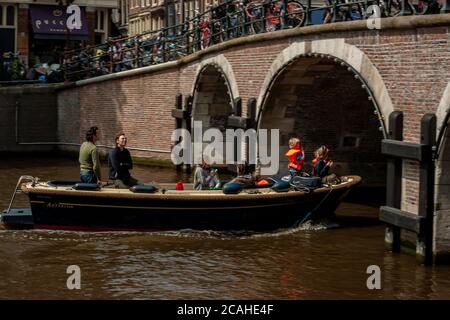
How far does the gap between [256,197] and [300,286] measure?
331 cm

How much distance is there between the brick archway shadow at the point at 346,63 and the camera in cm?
1504

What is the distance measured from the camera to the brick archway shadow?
15039 mm

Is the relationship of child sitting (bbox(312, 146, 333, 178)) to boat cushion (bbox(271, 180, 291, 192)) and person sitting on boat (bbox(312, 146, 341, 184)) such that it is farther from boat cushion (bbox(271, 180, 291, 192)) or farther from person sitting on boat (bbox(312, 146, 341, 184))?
boat cushion (bbox(271, 180, 291, 192))

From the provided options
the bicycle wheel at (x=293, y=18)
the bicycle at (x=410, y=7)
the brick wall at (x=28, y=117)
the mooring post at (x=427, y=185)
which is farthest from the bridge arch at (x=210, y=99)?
the mooring post at (x=427, y=185)

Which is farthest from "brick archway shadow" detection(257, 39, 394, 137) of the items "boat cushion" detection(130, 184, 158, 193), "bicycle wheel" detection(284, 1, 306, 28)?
"boat cushion" detection(130, 184, 158, 193)

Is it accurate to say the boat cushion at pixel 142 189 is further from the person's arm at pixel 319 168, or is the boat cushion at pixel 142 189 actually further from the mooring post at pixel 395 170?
the mooring post at pixel 395 170

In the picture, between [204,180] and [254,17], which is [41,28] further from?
[204,180]

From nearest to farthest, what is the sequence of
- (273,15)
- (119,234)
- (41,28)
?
(119,234), (273,15), (41,28)

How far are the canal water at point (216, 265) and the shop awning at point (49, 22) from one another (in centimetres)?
2084

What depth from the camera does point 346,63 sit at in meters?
16.4

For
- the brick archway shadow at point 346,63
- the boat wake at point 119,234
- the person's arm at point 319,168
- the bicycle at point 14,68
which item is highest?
the bicycle at point 14,68

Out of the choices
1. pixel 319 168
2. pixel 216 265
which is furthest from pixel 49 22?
pixel 216 265

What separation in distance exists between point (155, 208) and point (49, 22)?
70.8 ft

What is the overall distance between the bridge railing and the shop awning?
290 cm
